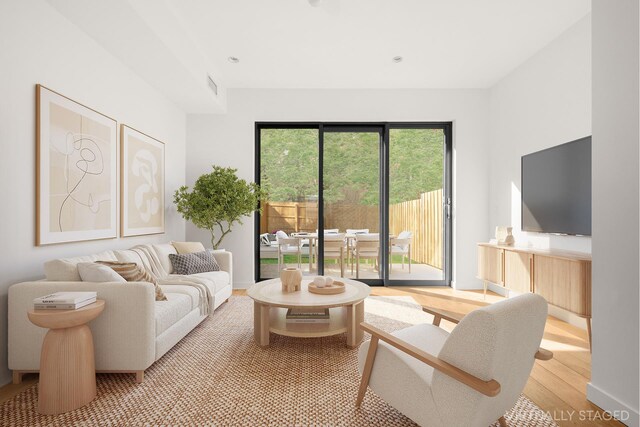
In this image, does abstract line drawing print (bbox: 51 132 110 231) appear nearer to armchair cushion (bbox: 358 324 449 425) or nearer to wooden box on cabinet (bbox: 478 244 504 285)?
armchair cushion (bbox: 358 324 449 425)

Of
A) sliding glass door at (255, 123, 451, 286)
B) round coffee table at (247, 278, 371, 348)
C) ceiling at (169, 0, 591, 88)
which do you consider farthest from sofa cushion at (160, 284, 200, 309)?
ceiling at (169, 0, 591, 88)

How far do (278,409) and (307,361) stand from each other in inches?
24.3

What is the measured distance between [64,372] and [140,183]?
2.35 metres

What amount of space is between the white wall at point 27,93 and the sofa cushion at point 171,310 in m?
0.91

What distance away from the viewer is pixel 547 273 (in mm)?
3012

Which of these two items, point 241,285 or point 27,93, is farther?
point 241,285

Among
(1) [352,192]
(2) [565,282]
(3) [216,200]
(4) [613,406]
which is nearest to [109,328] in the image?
(3) [216,200]

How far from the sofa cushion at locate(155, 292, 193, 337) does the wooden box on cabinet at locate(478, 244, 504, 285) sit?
3.41 meters

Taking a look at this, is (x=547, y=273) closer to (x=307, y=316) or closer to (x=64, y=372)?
(x=307, y=316)

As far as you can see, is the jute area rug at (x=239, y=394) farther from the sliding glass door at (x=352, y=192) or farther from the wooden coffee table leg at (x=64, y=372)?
the sliding glass door at (x=352, y=192)

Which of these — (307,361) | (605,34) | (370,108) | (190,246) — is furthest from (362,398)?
(370,108)

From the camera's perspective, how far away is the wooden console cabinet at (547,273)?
2.61 meters

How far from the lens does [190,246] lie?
157 inches

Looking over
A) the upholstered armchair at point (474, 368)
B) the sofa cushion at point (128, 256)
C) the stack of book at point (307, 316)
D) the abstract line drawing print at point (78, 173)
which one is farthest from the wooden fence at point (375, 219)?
the upholstered armchair at point (474, 368)
